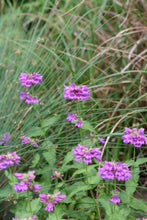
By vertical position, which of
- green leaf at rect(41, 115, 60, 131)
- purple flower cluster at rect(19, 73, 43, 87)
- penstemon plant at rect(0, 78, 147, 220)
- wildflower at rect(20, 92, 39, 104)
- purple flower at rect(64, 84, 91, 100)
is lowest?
penstemon plant at rect(0, 78, 147, 220)

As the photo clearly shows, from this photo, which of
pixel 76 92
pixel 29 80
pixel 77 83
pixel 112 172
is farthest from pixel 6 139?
pixel 112 172

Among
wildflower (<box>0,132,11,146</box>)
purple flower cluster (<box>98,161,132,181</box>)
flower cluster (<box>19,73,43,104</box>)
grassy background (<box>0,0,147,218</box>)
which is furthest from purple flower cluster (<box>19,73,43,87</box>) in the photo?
purple flower cluster (<box>98,161,132,181</box>)

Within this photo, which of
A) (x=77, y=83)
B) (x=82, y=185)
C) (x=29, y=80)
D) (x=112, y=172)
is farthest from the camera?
(x=77, y=83)

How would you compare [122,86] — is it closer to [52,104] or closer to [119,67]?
[119,67]

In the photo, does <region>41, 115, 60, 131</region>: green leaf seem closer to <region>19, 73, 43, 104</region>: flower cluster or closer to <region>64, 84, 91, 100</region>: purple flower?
<region>19, 73, 43, 104</region>: flower cluster

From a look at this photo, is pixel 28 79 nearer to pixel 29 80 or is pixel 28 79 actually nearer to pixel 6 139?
pixel 29 80

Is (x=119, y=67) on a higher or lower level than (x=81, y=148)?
higher

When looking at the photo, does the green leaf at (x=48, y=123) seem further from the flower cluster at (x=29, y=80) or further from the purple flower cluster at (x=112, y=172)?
the purple flower cluster at (x=112, y=172)

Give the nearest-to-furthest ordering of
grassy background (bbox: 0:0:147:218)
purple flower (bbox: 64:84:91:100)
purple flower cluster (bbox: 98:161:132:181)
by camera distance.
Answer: purple flower cluster (bbox: 98:161:132:181), purple flower (bbox: 64:84:91:100), grassy background (bbox: 0:0:147:218)

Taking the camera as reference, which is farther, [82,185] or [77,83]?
[77,83]

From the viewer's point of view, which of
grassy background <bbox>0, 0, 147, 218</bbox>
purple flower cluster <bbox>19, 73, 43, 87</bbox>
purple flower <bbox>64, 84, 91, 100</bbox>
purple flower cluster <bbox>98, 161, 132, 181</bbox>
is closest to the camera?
purple flower cluster <bbox>98, 161, 132, 181</bbox>

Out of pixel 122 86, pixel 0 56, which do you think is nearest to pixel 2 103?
pixel 0 56
